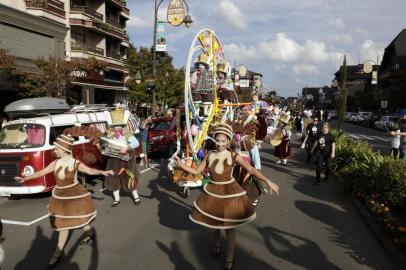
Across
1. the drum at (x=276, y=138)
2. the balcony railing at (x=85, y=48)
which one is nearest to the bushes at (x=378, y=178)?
the drum at (x=276, y=138)

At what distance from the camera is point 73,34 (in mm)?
34062

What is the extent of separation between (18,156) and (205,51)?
17.0 feet

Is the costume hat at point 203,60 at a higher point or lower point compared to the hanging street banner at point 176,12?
lower

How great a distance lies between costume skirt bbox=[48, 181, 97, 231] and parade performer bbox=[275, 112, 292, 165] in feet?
33.7

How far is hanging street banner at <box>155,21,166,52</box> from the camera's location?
2351 cm

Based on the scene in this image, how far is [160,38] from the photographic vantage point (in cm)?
2380

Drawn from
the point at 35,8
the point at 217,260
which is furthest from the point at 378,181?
the point at 35,8

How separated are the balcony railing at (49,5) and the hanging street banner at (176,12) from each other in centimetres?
1002

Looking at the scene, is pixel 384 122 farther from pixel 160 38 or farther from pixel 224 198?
pixel 224 198

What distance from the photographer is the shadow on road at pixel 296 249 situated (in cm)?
546

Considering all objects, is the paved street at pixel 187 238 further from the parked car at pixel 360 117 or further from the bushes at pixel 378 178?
the parked car at pixel 360 117

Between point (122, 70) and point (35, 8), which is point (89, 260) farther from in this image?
point (122, 70)

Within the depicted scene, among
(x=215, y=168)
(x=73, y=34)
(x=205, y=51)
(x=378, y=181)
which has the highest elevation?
(x=73, y=34)

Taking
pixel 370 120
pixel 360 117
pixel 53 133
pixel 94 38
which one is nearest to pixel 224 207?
pixel 53 133
